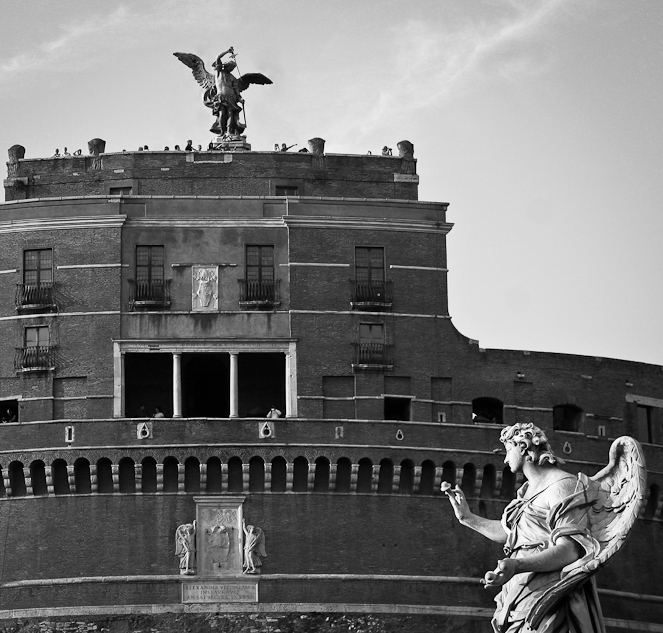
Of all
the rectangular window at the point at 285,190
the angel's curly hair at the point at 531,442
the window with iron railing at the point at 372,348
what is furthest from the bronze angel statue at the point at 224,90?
the angel's curly hair at the point at 531,442

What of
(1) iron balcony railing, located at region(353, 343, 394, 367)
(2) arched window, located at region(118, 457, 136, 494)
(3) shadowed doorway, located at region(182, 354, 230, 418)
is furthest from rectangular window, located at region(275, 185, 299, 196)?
(2) arched window, located at region(118, 457, 136, 494)

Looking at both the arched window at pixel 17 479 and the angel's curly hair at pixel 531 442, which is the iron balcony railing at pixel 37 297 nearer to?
the arched window at pixel 17 479

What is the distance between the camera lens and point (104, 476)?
7075 centimetres

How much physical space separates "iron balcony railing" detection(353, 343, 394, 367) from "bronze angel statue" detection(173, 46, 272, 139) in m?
10.6

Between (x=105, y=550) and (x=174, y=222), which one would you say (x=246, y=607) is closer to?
(x=105, y=550)

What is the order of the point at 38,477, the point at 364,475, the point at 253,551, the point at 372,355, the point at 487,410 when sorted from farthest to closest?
the point at 487,410 → the point at 372,355 → the point at 364,475 → the point at 38,477 → the point at 253,551

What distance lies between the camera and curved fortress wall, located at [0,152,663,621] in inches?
2763

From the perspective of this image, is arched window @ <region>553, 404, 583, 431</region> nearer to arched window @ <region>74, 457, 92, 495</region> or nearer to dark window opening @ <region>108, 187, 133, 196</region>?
arched window @ <region>74, 457, 92, 495</region>

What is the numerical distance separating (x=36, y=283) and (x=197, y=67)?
11.6 m

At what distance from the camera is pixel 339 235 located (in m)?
74.9

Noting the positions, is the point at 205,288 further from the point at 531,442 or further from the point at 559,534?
the point at 559,534

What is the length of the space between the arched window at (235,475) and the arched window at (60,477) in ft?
18.8

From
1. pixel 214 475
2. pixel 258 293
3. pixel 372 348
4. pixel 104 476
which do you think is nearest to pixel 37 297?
pixel 104 476

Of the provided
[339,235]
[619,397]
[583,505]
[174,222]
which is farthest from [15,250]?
[583,505]
